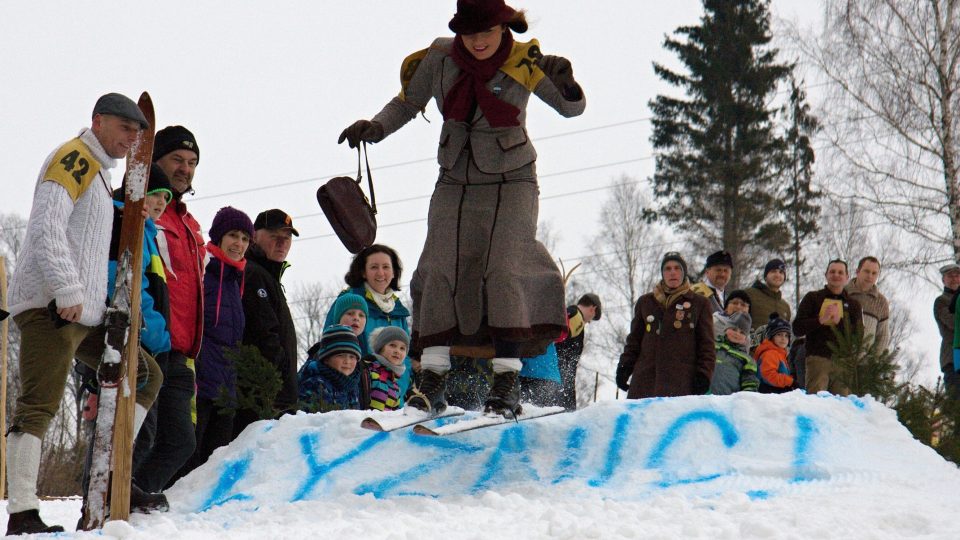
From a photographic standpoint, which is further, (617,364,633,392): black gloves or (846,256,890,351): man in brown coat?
(846,256,890,351): man in brown coat

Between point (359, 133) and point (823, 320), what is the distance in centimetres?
472

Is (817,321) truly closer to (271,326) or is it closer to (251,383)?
(271,326)

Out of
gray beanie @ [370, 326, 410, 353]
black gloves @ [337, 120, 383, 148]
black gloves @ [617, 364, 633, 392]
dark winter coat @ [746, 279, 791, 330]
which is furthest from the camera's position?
dark winter coat @ [746, 279, 791, 330]

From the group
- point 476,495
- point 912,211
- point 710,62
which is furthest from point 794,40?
point 476,495

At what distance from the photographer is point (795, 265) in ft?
89.5

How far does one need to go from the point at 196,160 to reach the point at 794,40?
15550 millimetres

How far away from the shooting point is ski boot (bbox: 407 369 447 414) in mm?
5832

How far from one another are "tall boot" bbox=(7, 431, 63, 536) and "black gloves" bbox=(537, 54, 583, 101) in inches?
122

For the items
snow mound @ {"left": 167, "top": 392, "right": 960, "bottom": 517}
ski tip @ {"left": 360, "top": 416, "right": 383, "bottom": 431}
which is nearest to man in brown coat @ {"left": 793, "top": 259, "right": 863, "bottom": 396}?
snow mound @ {"left": 167, "top": 392, "right": 960, "bottom": 517}

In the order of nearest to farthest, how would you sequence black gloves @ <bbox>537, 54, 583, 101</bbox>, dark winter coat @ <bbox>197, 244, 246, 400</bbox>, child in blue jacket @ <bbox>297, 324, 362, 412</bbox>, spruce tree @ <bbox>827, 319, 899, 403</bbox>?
black gloves @ <bbox>537, 54, 583, 101</bbox>
spruce tree @ <bbox>827, 319, 899, 403</bbox>
dark winter coat @ <bbox>197, 244, 246, 400</bbox>
child in blue jacket @ <bbox>297, 324, 362, 412</bbox>

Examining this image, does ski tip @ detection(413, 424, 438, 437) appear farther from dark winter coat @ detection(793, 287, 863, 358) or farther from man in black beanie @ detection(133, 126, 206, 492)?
Answer: dark winter coat @ detection(793, 287, 863, 358)

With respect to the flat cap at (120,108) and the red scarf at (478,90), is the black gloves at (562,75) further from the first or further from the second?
the flat cap at (120,108)

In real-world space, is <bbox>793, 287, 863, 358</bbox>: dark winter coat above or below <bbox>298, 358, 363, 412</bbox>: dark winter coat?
above

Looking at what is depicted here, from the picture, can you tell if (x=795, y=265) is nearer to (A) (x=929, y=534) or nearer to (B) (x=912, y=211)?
(B) (x=912, y=211)
